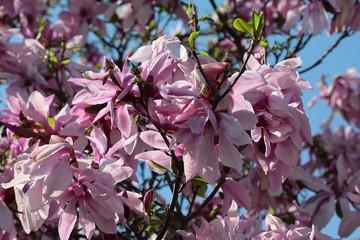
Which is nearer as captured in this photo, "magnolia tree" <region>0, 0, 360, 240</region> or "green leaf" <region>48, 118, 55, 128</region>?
"magnolia tree" <region>0, 0, 360, 240</region>

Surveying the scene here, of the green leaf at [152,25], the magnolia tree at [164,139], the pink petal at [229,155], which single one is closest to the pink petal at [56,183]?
the magnolia tree at [164,139]

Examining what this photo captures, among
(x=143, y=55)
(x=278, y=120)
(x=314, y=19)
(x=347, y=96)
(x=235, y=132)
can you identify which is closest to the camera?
(x=235, y=132)

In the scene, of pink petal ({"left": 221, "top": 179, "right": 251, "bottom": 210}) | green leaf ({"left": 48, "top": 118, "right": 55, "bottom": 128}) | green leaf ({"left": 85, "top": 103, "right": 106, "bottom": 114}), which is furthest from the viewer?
green leaf ({"left": 48, "top": 118, "right": 55, "bottom": 128})

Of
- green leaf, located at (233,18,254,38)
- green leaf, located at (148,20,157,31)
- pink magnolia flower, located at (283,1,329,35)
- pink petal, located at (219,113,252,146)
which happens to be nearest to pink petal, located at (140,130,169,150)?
pink petal, located at (219,113,252,146)

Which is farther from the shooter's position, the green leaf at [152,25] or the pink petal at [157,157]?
the green leaf at [152,25]

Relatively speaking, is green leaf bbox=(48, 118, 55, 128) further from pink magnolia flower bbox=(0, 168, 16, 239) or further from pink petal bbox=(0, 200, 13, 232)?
pink petal bbox=(0, 200, 13, 232)

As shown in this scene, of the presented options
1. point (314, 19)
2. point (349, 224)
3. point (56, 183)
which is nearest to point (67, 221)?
point (56, 183)

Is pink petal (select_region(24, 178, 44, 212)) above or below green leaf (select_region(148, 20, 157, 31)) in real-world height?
above

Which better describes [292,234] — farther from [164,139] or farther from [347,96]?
[347,96]

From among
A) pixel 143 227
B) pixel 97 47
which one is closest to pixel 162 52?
pixel 143 227

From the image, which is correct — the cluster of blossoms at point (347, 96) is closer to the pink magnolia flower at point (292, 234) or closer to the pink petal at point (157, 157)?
the pink magnolia flower at point (292, 234)

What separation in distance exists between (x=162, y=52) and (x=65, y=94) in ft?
4.52

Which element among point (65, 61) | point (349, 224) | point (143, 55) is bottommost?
point (349, 224)

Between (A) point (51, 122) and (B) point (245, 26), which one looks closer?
(B) point (245, 26)
